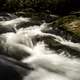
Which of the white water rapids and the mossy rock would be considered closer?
the white water rapids

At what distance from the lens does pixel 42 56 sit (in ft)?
23.3

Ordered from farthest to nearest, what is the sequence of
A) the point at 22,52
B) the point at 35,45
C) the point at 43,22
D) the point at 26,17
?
the point at 26,17, the point at 43,22, the point at 35,45, the point at 22,52

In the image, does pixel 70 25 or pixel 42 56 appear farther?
pixel 70 25

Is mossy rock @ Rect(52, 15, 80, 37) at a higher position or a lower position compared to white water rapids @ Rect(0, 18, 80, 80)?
higher

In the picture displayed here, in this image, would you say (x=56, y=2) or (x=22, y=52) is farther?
(x=56, y=2)

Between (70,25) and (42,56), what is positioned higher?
(70,25)

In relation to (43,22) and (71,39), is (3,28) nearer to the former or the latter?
(43,22)

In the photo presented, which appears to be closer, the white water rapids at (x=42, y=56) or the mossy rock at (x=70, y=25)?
the white water rapids at (x=42, y=56)

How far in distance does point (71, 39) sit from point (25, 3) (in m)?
4.77

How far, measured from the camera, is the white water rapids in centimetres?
602

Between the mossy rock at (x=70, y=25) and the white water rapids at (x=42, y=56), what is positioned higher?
the mossy rock at (x=70, y=25)

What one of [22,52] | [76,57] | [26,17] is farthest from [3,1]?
[76,57]

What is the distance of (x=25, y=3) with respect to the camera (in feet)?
39.0

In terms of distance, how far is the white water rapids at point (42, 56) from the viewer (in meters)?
6.02
